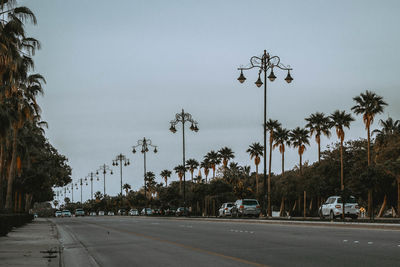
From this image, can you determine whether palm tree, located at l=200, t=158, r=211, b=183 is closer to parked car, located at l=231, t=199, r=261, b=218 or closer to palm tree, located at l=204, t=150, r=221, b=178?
palm tree, located at l=204, t=150, r=221, b=178

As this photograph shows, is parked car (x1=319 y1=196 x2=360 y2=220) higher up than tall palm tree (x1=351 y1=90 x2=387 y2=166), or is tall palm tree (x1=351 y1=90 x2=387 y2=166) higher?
tall palm tree (x1=351 y1=90 x2=387 y2=166)

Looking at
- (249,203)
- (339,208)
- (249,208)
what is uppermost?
(339,208)

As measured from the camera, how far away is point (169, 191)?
127 meters

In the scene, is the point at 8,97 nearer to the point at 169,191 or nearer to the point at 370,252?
the point at 370,252

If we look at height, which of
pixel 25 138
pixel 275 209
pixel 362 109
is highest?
pixel 362 109

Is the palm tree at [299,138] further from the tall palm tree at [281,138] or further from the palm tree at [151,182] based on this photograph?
the palm tree at [151,182]

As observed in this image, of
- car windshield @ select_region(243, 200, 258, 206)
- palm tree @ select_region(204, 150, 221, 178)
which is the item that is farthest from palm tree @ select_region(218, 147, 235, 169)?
car windshield @ select_region(243, 200, 258, 206)

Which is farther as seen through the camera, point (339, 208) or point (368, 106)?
point (368, 106)

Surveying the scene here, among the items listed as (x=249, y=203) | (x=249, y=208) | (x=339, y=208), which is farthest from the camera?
(x=249, y=203)

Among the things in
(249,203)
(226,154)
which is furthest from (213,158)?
(249,203)

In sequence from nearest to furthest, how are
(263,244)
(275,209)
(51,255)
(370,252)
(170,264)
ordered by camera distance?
(170,264)
(370,252)
(51,255)
(263,244)
(275,209)

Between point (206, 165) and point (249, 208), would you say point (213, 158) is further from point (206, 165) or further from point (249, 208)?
point (249, 208)

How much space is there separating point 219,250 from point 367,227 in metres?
13.4

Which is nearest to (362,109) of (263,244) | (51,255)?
(263,244)
